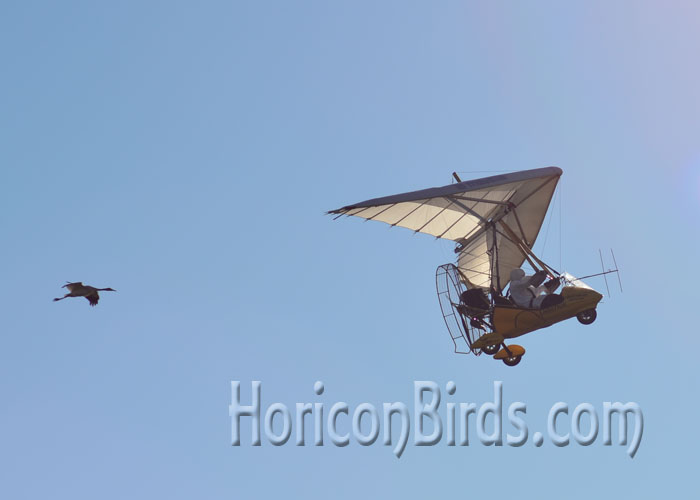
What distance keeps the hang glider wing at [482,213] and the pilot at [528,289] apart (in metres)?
0.95

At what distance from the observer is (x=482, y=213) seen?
38.4 metres

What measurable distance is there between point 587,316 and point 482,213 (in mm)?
5324

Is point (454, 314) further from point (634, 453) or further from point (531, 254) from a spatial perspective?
point (634, 453)

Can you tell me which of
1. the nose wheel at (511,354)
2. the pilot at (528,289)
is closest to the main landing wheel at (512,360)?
the nose wheel at (511,354)

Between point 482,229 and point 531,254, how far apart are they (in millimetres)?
2470

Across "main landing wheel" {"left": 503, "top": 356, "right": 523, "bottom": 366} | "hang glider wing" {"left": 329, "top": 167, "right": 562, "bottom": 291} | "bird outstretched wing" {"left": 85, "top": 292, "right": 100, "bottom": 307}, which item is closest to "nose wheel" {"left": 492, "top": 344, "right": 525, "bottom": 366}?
"main landing wheel" {"left": 503, "top": 356, "right": 523, "bottom": 366}

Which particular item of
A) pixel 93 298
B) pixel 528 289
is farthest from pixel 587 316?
pixel 93 298

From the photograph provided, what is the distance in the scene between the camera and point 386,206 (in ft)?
118

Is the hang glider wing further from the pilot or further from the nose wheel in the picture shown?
the nose wheel

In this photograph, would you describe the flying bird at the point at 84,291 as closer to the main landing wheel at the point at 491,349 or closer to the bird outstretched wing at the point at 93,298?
the bird outstretched wing at the point at 93,298

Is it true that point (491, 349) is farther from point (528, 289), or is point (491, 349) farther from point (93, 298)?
point (93, 298)

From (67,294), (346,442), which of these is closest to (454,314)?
(346,442)

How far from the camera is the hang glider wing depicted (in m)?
35.1

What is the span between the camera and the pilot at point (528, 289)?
3475cm
